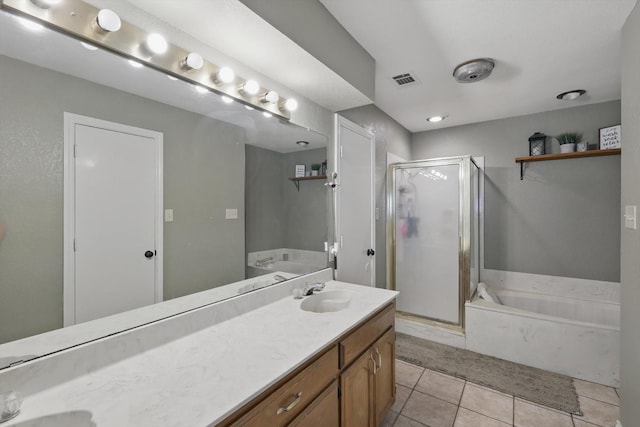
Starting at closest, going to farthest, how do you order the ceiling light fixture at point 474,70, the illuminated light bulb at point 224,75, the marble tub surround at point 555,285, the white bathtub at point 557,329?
the illuminated light bulb at point 224,75
the ceiling light fixture at point 474,70
the white bathtub at point 557,329
the marble tub surround at point 555,285

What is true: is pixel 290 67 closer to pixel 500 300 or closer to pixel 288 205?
pixel 288 205

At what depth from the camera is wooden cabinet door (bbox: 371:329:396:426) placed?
5.08 feet

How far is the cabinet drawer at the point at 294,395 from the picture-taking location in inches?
32.6

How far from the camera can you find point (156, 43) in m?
1.09

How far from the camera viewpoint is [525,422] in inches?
71.2

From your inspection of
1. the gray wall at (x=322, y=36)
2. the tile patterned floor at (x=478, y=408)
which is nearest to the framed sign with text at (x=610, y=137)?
the tile patterned floor at (x=478, y=408)

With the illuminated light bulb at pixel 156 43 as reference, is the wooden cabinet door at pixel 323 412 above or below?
below

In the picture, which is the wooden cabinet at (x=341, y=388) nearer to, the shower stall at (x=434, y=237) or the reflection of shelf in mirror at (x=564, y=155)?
the shower stall at (x=434, y=237)

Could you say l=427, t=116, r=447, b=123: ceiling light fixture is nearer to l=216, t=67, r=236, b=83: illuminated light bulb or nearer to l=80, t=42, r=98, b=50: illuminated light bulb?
l=216, t=67, r=236, b=83: illuminated light bulb

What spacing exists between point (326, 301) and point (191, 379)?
1018 millimetres

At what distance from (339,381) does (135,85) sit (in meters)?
1.49

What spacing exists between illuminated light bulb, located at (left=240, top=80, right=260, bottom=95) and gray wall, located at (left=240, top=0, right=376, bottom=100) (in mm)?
327

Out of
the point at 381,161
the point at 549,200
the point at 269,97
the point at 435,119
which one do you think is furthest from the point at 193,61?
the point at 549,200

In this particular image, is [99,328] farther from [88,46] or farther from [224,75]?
[224,75]
